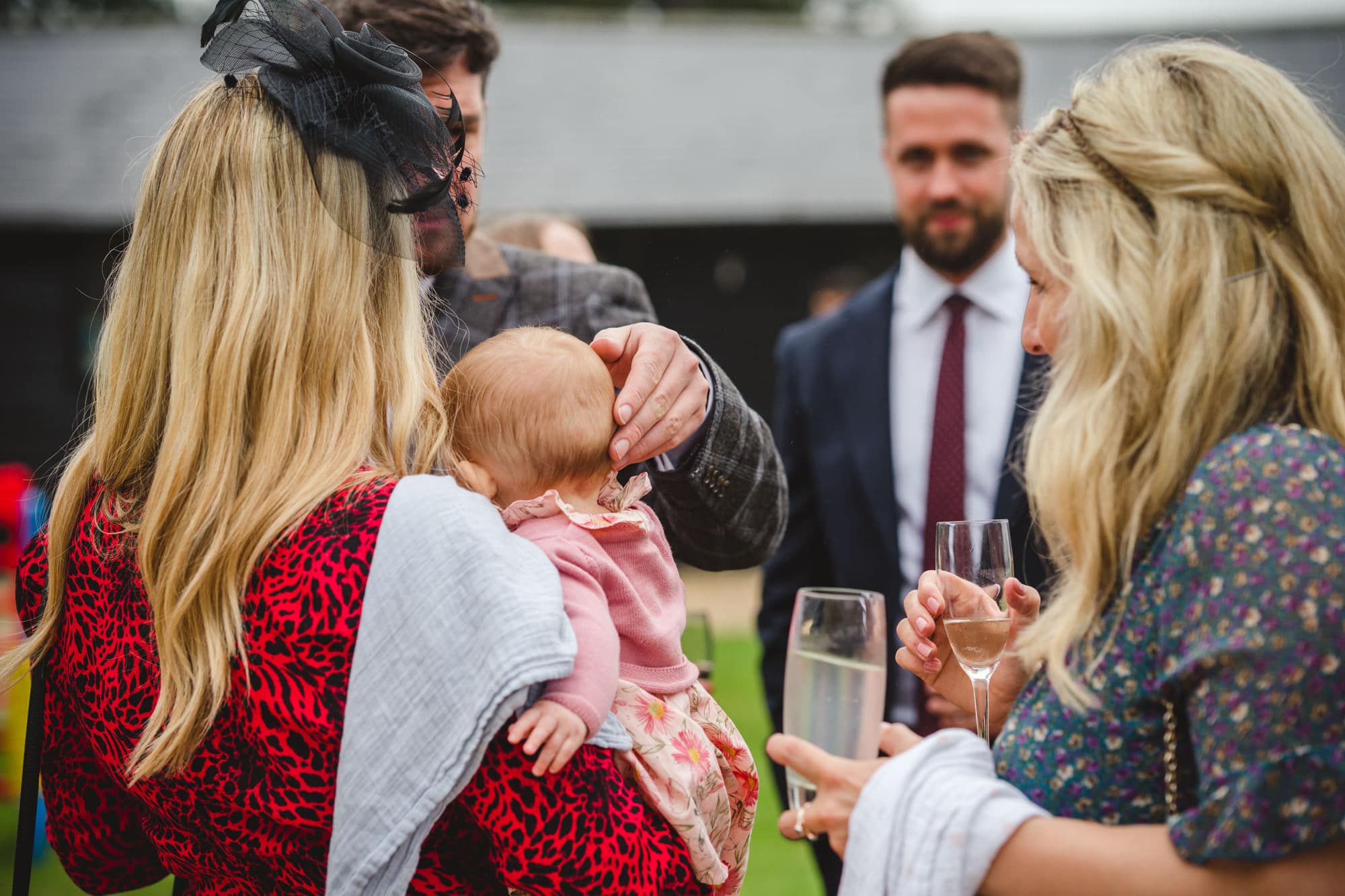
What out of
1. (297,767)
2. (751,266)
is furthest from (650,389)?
(751,266)

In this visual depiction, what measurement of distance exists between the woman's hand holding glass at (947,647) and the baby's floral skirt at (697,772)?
0.37 meters

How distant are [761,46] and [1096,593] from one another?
20.8 meters

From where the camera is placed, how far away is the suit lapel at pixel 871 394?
→ 3.57 m

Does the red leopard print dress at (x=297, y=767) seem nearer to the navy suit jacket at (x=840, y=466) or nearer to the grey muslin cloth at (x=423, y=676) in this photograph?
the grey muslin cloth at (x=423, y=676)

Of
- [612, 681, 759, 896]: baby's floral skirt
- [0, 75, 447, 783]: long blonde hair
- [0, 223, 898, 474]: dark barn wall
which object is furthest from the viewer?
[0, 223, 898, 474]: dark barn wall

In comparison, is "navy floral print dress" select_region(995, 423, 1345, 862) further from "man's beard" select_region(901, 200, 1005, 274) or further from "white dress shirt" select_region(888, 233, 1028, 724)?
"man's beard" select_region(901, 200, 1005, 274)

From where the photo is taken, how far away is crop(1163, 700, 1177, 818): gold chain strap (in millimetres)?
1455

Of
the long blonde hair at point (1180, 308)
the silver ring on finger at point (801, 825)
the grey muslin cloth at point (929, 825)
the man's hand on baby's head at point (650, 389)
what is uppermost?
the long blonde hair at point (1180, 308)

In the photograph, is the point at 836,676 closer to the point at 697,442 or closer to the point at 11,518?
the point at 697,442

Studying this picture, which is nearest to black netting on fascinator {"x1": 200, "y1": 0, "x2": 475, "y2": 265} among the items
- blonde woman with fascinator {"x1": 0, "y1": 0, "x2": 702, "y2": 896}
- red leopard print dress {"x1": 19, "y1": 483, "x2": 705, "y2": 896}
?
blonde woman with fascinator {"x1": 0, "y1": 0, "x2": 702, "y2": 896}

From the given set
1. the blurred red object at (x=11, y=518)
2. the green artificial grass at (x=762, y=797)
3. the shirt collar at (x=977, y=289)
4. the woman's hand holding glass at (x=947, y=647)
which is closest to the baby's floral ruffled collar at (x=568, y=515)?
the woman's hand holding glass at (x=947, y=647)

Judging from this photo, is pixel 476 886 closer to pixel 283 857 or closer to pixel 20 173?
pixel 283 857

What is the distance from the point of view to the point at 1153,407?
1.59 meters

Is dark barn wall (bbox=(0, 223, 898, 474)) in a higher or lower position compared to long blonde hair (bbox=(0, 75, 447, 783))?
lower
